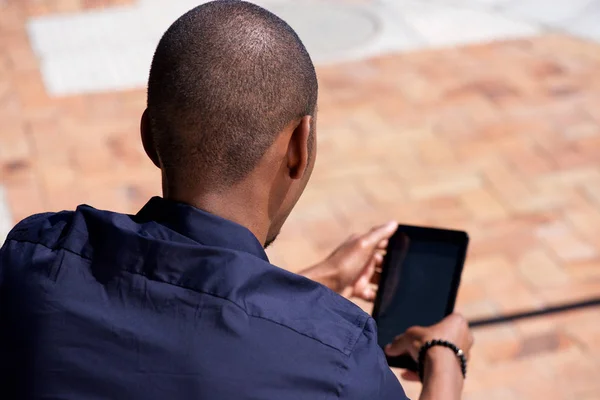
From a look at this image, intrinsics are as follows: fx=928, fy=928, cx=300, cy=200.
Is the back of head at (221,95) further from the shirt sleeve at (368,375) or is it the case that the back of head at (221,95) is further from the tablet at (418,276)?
the tablet at (418,276)

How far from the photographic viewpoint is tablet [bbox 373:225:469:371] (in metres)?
→ 2.45

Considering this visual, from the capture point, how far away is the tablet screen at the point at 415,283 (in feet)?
8.02

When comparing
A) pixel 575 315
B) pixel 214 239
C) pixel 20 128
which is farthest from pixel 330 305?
pixel 20 128

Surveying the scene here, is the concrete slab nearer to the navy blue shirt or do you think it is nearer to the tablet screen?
the tablet screen

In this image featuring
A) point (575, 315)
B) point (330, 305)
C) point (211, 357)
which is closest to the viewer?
point (211, 357)

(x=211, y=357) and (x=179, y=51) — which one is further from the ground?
(x=179, y=51)

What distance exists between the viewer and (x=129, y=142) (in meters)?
4.98

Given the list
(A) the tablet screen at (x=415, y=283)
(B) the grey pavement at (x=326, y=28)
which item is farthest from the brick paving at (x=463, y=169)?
(A) the tablet screen at (x=415, y=283)

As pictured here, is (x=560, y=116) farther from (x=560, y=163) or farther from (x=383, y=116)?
(x=383, y=116)

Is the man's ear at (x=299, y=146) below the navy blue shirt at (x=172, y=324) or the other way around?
the other way around

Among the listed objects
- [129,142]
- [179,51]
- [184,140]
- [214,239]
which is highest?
[129,142]

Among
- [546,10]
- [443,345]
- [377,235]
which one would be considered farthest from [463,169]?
[443,345]

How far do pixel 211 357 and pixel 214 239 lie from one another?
236 millimetres

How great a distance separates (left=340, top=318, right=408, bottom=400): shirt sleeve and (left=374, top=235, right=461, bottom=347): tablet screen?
0.95m
